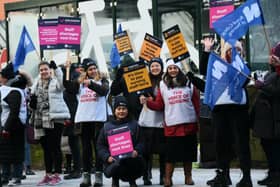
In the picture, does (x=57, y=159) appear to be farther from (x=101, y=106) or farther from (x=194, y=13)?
(x=194, y=13)

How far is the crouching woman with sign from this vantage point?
30.3ft

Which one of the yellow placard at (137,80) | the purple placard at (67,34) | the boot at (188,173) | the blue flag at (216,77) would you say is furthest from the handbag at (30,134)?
the blue flag at (216,77)

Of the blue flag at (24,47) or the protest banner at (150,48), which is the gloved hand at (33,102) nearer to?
the blue flag at (24,47)

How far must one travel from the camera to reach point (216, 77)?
8883 mm

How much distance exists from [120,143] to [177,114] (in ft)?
2.96

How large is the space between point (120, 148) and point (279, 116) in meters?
2.14

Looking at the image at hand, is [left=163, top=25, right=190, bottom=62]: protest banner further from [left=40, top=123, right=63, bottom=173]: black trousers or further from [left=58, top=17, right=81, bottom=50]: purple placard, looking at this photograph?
[left=40, top=123, right=63, bottom=173]: black trousers

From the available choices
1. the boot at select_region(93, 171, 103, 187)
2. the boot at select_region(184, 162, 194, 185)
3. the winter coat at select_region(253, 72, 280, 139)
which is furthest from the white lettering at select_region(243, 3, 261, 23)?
the boot at select_region(93, 171, 103, 187)

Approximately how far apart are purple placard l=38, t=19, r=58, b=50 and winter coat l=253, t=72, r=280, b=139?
3.89 m

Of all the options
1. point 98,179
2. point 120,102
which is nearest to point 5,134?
point 98,179

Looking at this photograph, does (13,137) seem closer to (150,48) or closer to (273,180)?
(150,48)

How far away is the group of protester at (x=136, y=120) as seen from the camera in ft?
29.4

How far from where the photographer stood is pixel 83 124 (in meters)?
10.2

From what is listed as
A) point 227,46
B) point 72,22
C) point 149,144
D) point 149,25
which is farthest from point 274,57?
point 149,25
